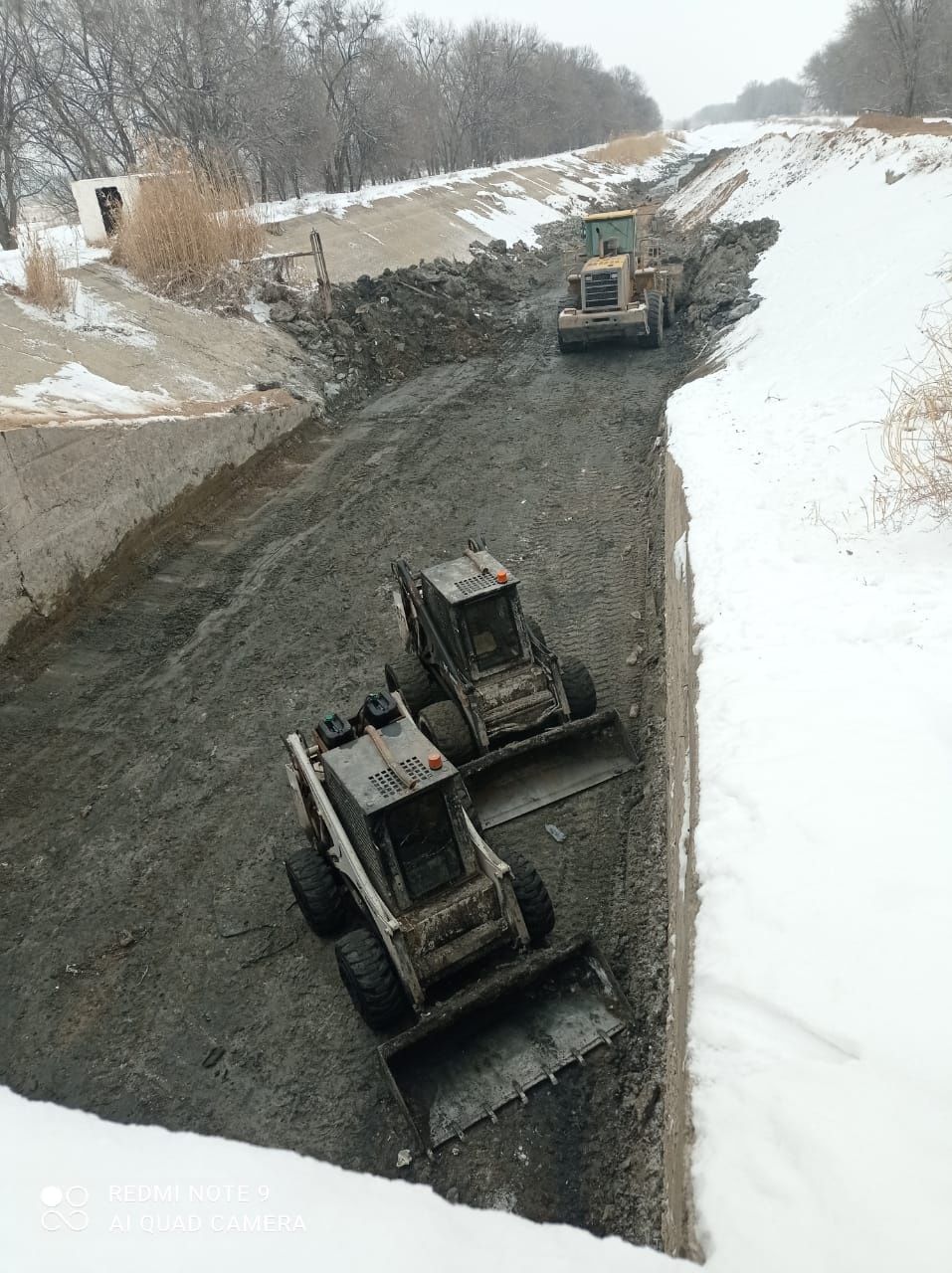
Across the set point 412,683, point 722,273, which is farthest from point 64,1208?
point 722,273

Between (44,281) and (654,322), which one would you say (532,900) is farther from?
(654,322)

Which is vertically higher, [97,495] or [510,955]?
[97,495]

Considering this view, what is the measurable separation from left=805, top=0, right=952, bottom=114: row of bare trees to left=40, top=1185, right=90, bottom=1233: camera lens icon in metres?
51.4

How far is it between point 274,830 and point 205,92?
30039 millimetres

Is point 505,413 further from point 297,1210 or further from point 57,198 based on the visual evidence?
point 57,198

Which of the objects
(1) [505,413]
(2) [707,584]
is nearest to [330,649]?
(2) [707,584]

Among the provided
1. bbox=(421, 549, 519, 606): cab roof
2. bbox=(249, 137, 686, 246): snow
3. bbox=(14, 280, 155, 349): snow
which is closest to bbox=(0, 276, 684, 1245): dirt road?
A: bbox=(421, 549, 519, 606): cab roof

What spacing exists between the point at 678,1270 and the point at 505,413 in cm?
1378

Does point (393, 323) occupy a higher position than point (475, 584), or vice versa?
Answer: point (393, 323)

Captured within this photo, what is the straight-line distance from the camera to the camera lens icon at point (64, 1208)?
11.1ft

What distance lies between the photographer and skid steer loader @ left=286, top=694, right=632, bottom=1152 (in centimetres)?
455

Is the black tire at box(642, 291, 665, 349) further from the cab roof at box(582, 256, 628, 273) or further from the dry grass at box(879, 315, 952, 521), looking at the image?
the dry grass at box(879, 315, 952, 521)

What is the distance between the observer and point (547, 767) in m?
6.72

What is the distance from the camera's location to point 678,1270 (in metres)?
3.12
